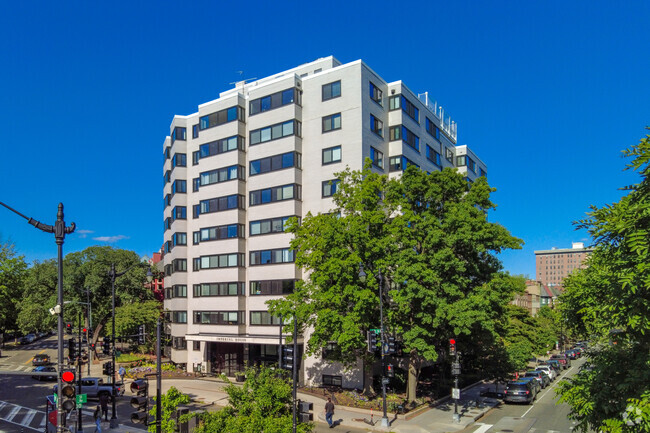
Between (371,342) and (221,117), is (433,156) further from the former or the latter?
(371,342)

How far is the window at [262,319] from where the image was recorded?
143 feet

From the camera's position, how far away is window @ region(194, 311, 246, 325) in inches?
1800

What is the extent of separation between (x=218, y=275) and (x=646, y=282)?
4113 cm

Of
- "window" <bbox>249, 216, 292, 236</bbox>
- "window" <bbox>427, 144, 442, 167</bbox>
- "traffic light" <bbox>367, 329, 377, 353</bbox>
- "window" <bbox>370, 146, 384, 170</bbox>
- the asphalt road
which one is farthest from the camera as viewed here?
"window" <bbox>427, 144, 442, 167</bbox>

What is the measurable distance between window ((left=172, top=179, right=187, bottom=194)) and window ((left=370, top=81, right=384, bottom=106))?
2345 cm

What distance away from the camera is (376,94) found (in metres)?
44.9

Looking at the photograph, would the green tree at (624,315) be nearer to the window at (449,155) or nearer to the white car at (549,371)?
the white car at (549,371)

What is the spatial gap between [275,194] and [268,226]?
2.98 m

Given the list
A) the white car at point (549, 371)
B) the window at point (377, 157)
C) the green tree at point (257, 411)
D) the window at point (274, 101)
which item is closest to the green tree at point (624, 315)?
the green tree at point (257, 411)

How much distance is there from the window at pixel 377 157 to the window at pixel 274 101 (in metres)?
8.59

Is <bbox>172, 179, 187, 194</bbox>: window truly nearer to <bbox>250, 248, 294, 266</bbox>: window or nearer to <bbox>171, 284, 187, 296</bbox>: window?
<bbox>171, 284, 187, 296</bbox>: window

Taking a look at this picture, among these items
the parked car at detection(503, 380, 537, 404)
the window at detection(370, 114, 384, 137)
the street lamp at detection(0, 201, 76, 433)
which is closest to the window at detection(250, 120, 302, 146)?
the window at detection(370, 114, 384, 137)

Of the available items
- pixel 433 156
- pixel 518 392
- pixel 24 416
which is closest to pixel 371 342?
pixel 518 392

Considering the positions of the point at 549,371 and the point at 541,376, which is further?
the point at 549,371
